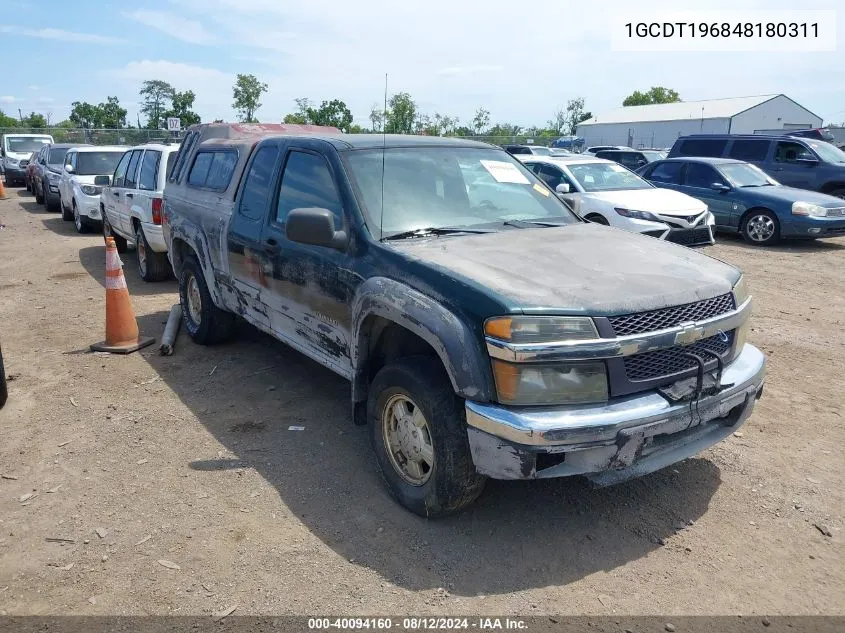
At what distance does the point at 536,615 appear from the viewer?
9.20 ft

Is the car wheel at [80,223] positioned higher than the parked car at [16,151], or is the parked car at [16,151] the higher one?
the parked car at [16,151]

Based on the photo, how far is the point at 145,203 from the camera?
8.67 m

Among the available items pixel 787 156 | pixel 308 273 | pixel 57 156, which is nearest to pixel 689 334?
pixel 308 273

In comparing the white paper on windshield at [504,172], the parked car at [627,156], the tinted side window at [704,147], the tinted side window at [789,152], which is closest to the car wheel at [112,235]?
the white paper on windshield at [504,172]

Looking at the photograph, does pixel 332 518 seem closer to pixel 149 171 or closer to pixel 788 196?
pixel 149 171

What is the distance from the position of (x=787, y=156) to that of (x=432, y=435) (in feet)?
46.9

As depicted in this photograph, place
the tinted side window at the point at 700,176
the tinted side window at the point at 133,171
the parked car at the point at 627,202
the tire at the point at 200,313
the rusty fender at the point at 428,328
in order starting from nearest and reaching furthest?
the rusty fender at the point at 428,328, the tire at the point at 200,313, the tinted side window at the point at 133,171, the parked car at the point at 627,202, the tinted side window at the point at 700,176

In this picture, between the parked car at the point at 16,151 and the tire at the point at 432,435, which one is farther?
the parked car at the point at 16,151

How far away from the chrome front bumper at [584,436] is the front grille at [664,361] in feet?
0.34

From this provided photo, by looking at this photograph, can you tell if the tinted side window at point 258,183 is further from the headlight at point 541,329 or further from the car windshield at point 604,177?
the car windshield at point 604,177

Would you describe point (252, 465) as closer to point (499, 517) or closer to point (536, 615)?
point (499, 517)

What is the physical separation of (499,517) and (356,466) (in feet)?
3.23

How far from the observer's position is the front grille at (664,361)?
3.03m

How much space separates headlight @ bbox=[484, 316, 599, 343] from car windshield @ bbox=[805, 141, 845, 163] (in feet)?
45.9
